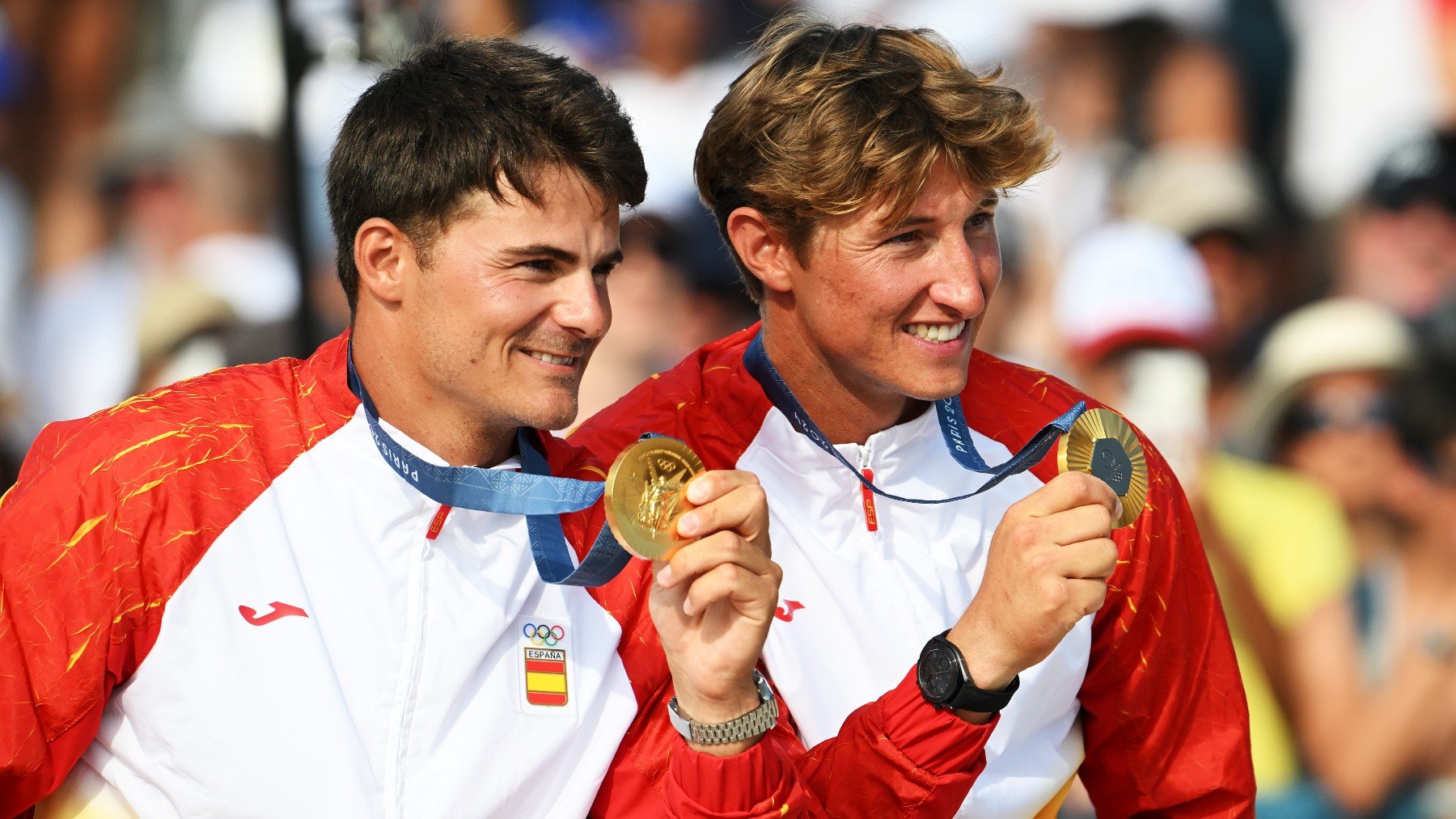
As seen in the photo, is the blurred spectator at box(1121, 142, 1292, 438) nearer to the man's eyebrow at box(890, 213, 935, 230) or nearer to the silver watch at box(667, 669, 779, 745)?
the man's eyebrow at box(890, 213, 935, 230)

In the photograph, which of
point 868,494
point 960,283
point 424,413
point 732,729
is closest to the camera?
point 732,729

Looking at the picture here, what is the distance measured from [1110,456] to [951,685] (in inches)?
18.4

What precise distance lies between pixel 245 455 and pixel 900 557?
4.09ft

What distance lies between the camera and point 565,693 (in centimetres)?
277

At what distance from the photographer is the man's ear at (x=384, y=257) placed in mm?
2857

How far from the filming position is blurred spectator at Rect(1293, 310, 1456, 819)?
5.66m

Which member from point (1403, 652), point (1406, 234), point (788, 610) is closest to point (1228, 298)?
point (1406, 234)

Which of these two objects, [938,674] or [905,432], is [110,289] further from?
[938,674]

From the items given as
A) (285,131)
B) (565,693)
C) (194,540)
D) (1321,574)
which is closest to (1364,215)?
(1321,574)

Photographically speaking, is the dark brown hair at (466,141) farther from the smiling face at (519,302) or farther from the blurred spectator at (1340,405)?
the blurred spectator at (1340,405)

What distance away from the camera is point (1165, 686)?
3211mm

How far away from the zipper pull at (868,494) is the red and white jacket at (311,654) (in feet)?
1.65

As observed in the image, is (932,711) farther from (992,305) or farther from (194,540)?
(992,305)

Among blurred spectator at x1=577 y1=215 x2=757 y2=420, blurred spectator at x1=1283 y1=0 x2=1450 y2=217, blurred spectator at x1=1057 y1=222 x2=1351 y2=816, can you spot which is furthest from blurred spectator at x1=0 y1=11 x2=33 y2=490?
blurred spectator at x1=1283 y1=0 x2=1450 y2=217
